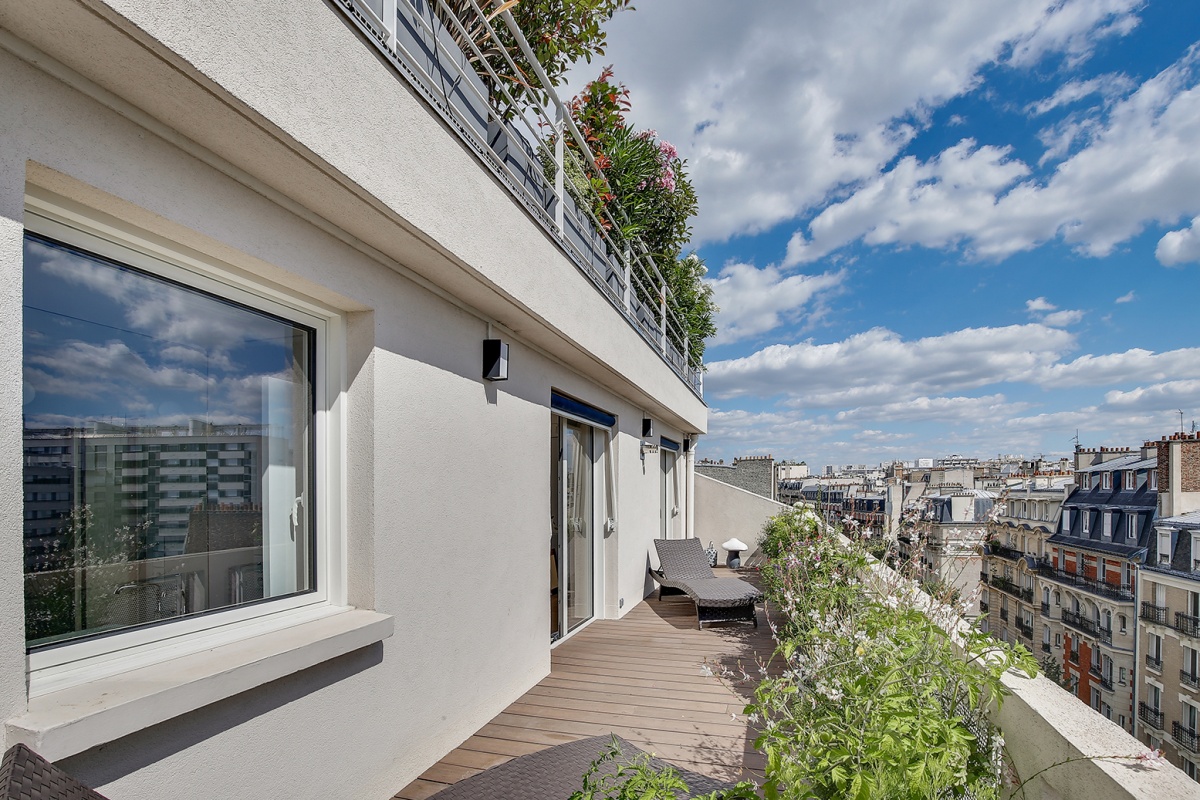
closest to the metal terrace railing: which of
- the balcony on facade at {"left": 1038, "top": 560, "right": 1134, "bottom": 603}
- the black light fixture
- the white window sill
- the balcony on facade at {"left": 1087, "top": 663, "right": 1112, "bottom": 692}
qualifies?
the black light fixture

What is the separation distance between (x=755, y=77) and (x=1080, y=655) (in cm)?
3457

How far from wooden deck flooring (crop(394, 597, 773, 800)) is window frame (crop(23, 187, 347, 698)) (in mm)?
1312

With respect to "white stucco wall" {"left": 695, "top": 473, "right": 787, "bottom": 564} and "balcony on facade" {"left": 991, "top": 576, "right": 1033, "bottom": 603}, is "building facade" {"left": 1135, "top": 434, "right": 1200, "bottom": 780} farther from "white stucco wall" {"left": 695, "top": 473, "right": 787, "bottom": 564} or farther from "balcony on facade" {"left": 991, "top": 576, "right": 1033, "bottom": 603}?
"white stucco wall" {"left": 695, "top": 473, "right": 787, "bottom": 564}

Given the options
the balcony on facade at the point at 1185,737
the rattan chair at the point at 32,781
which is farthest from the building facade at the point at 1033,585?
the rattan chair at the point at 32,781

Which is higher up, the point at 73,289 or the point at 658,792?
the point at 73,289

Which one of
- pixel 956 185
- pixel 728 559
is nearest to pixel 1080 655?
pixel 956 185

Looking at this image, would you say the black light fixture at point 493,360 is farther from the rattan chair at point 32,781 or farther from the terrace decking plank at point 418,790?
the rattan chair at point 32,781

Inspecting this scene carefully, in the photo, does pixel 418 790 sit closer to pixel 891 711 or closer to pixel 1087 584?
pixel 891 711

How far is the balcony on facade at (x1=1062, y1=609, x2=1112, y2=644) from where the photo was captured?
27.3 metres

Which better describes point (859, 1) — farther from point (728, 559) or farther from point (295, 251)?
point (728, 559)

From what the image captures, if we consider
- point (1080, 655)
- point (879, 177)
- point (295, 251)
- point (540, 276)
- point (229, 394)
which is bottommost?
point (1080, 655)

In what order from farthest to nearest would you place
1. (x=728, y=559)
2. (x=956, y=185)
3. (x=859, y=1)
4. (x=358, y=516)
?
1. (x=956, y=185)
2. (x=728, y=559)
3. (x=859, y=1)
4. (x=358, y=516)

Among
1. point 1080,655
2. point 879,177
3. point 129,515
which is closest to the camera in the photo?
point 129,515

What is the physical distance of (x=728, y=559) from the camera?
11859 mm
